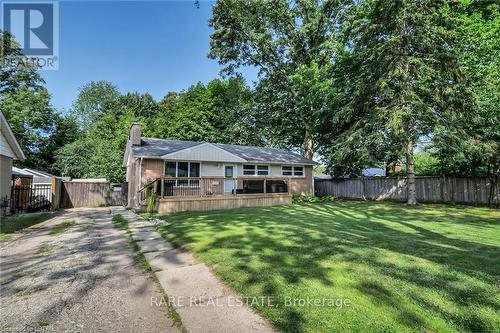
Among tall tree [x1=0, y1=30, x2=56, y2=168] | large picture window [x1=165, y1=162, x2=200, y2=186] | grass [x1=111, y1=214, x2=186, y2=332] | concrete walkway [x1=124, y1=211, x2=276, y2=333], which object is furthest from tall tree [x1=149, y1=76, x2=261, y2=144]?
concrete walkway [x1=124, y1=211, x2=276, y2=333]

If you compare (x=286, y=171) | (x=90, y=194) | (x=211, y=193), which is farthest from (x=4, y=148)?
(x=286, y=171)

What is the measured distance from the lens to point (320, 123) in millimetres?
20859

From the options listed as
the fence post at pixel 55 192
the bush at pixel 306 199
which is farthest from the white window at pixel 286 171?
the fence post at pixel 55 192

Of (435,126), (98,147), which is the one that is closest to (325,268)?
(435,126)

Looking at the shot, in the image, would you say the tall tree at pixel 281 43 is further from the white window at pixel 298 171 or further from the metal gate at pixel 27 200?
the metal gate at pixel 27 200

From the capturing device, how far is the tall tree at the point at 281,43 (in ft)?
70.8

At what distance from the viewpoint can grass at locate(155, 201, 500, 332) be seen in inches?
102

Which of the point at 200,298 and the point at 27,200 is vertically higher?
the point at 27,200

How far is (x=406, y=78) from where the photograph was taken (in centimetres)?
1298

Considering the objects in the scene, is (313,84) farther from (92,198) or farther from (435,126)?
(92,198)

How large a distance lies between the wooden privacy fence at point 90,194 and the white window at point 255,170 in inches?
337

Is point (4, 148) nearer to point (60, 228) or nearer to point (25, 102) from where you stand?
point (60, 228)

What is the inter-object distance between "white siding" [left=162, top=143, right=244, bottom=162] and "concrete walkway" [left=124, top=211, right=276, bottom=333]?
1047 cm

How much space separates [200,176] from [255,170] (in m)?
4.40
